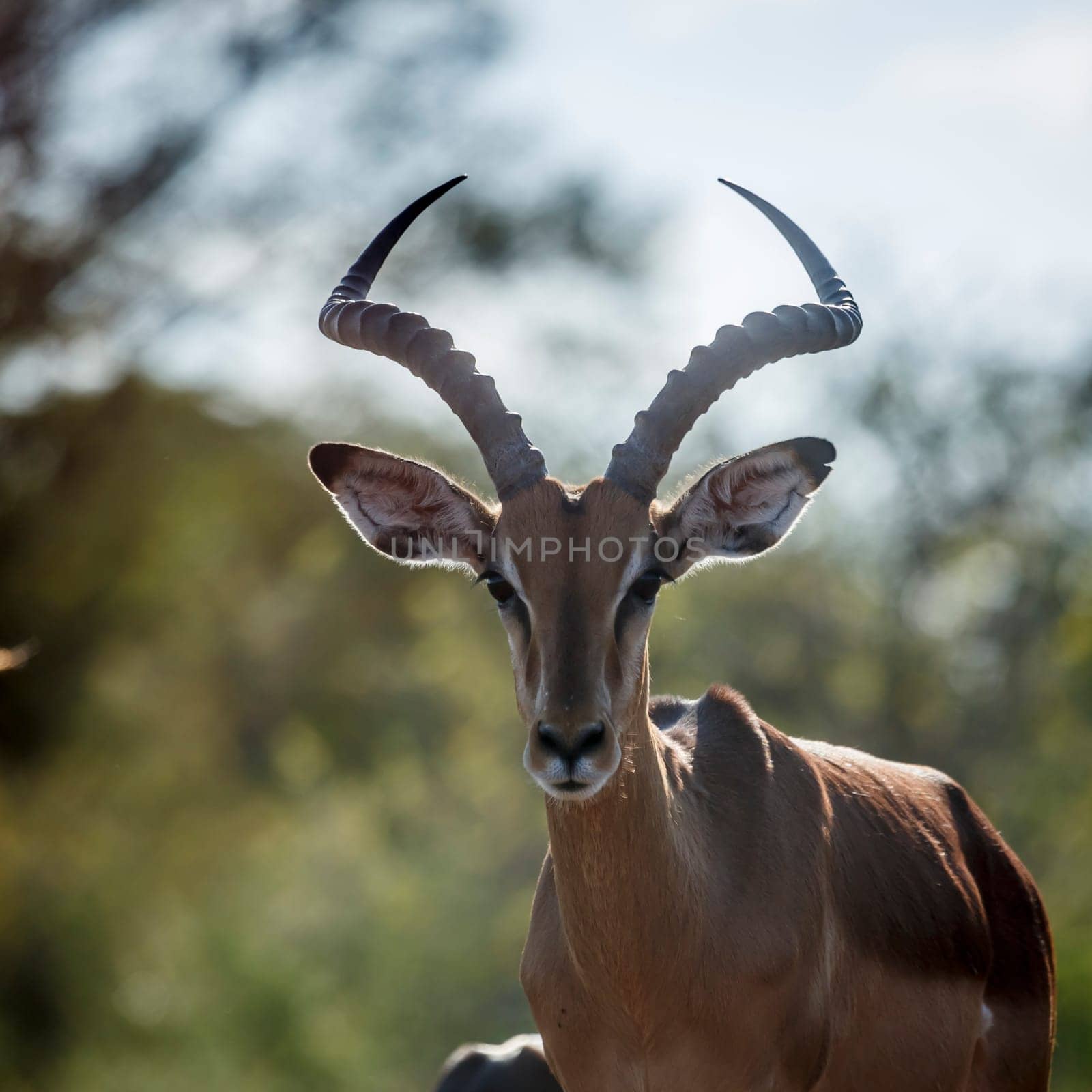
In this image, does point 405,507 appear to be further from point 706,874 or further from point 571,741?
point 706,874

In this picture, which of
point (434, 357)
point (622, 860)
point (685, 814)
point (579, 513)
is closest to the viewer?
point (622, 860)

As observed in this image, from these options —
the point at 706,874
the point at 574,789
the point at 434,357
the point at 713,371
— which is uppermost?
the point at 434,357

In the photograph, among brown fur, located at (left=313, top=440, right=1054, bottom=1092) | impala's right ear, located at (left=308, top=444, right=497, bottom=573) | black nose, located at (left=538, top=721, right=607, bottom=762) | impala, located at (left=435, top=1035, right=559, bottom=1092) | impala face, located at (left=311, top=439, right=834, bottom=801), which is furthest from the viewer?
impala, located at (left=435, top=1035, right=559, bottom=1092)

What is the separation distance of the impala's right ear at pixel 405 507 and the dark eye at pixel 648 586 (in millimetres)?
649

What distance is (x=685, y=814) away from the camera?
20.0 ft

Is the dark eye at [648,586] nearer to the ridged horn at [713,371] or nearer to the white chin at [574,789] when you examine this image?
the ridged horn at [713,371]

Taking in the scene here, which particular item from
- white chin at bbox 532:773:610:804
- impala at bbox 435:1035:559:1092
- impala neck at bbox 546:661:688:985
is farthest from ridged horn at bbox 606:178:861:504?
impala at bbox 435:1035:559:1092

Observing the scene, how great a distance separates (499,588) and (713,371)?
130cm

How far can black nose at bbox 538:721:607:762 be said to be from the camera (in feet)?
17.0

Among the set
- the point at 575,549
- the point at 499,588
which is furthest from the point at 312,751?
the point at 575,549

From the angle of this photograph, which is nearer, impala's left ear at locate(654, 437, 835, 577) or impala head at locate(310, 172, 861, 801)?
impala head at locate(310, 172, 861, 801)

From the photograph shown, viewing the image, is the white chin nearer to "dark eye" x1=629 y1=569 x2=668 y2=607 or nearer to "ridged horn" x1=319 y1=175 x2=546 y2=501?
"dark eye" x1=629 y1=569 x2=668 y2=607

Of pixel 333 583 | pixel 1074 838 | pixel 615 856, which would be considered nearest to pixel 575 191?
pixel 333 583

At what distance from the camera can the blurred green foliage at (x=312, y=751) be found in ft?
80.2
